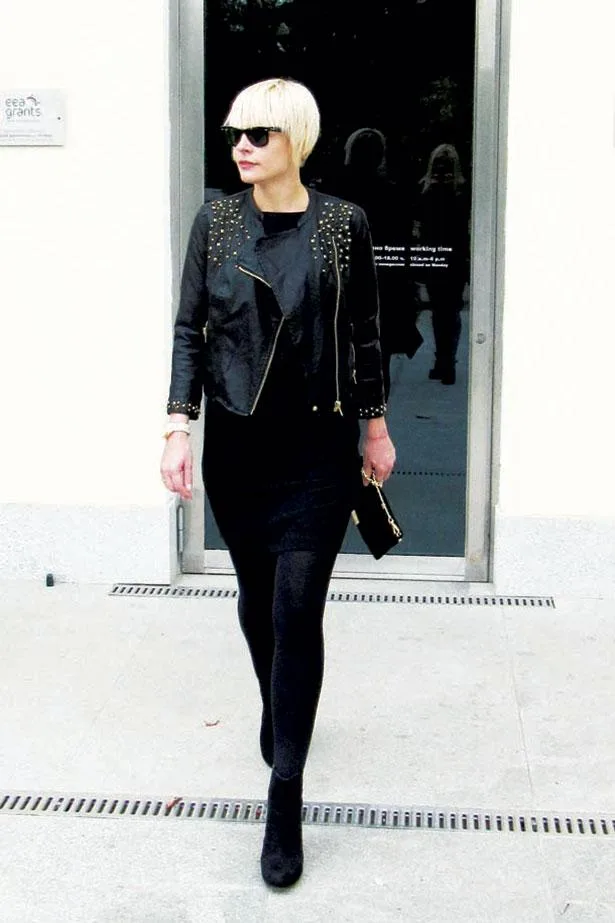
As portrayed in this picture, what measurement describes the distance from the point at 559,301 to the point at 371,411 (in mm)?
2068

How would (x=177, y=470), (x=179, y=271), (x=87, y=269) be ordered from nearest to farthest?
1. (x=177, y=470)
2. (x=87, y=269)
3. (x=179, y=271)

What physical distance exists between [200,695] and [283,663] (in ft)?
4.15

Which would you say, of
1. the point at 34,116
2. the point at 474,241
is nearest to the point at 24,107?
the point at 34,116

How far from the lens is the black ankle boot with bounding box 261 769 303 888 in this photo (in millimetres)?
3426

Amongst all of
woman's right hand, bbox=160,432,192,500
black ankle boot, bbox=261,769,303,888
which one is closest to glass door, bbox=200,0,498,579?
woman's right hand, bbox=160,432,192,500

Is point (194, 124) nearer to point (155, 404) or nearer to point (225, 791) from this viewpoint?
point (155, 404)

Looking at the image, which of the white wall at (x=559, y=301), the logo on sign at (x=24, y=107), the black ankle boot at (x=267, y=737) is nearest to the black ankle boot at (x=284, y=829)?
the black ankle boot at (x=267, y=737)

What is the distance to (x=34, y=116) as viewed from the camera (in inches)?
220

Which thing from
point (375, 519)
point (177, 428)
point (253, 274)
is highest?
point (253, 274)

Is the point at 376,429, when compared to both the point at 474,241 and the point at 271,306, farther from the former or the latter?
the point at 474,241

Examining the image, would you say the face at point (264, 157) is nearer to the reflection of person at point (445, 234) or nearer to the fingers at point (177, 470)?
the fingers at point (177, 470)

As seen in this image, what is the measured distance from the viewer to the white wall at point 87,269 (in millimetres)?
5555

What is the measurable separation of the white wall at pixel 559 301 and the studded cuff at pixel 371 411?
1.99m

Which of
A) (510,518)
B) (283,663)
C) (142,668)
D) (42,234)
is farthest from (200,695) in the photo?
(42,234)
